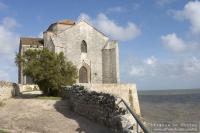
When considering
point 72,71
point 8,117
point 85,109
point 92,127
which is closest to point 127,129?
point 92,127

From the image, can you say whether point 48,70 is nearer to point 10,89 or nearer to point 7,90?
point 7,90

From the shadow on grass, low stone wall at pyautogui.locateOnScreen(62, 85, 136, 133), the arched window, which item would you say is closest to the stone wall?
the arched window

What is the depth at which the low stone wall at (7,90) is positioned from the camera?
96.3 ft

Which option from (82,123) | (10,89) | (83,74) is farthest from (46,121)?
(83,74)

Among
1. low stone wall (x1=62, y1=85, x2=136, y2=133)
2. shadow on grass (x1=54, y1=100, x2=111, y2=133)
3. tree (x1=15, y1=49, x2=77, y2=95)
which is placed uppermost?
tree (x1=15, y1=49, x2=77, y2=95)

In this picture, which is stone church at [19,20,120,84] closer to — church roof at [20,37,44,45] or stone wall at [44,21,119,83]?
stone wall at [44,21,119,83]

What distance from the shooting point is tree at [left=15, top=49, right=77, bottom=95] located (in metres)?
28.5

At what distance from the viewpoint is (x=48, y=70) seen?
94.3ft

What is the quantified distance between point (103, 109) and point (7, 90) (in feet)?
61.6

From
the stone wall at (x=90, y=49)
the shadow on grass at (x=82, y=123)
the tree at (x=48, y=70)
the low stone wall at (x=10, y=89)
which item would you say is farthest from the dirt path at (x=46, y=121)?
the stone wall at (x=90, y=49)

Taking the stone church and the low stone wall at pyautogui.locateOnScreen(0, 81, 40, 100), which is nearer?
the low stone wall at pyautogui.locateOnScreen(0, 81, 40, 100)

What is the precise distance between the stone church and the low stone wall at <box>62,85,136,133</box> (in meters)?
26.7

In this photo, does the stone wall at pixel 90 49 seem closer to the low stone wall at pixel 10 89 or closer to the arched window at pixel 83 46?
the arched window at pixel 83 46

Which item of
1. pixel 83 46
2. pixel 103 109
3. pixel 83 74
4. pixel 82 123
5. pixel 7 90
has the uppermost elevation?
pixel 83 46
